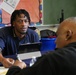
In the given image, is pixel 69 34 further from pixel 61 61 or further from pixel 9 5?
pixel 9 5

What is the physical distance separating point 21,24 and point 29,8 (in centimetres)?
162

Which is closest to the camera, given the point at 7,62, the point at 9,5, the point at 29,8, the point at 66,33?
the point at 66,33

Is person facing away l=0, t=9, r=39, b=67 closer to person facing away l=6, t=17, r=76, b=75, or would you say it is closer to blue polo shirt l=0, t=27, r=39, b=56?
blue polo shirt l=0, t=27, r=39, b=56

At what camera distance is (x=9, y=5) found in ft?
12.6

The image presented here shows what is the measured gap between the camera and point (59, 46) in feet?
3.51

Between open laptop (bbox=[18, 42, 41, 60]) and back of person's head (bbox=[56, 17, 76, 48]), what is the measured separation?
83 cm

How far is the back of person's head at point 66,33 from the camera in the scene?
99cm

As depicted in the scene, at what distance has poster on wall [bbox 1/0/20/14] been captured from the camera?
3.75 meters

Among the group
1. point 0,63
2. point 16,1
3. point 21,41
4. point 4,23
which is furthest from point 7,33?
point 16,1

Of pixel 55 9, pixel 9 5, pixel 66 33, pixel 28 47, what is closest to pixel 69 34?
pixel 66 33

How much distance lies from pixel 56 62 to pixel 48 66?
4 cm

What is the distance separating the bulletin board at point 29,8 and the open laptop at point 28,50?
1920 mm

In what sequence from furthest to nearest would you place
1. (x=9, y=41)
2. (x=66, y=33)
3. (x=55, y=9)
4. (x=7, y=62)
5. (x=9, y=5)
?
1. (x=55, y=9)
2. (x=9, y=5)
3. (x=9, y=41)
4. (x=7, y=62)
5. (x=66, y=33)

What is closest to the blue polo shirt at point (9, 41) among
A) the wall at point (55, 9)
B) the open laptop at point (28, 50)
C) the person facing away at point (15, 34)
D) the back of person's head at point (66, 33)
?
the person facing away at point (15, 34)
